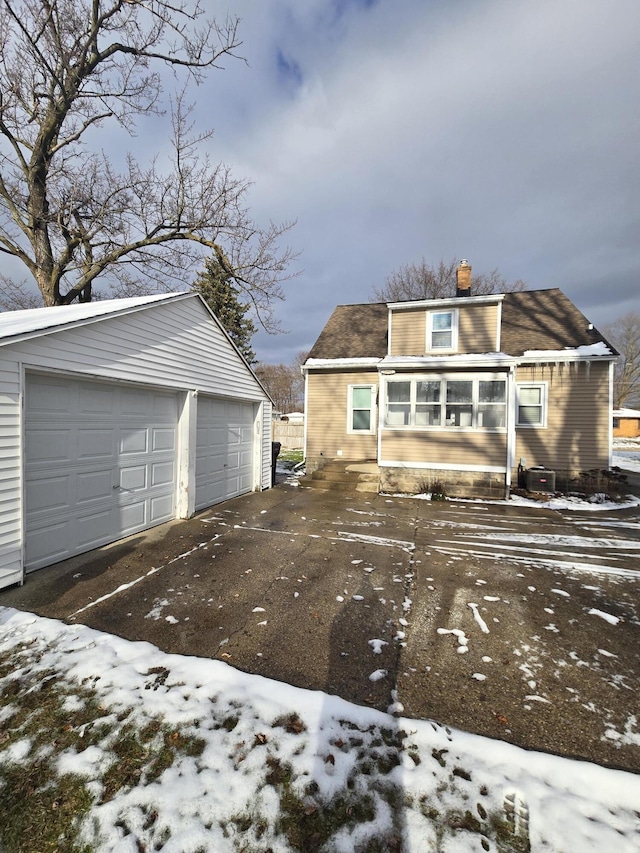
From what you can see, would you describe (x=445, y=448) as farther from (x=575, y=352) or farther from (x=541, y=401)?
→ (x=575, y=352)

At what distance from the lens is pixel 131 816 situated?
1783 millimetres

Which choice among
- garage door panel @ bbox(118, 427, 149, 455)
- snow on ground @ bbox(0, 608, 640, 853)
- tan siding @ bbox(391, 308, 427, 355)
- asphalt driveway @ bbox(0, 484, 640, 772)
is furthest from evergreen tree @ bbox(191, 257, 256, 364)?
snow on ground @ bbox(0, 608, 640, 853)

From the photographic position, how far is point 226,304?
2484 centimetres

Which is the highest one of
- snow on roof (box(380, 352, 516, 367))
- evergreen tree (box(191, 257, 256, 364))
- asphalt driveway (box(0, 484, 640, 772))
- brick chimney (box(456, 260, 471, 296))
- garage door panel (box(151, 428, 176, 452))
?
evergreen tree (box(191, 257, 256, 364))

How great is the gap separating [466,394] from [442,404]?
629 mm

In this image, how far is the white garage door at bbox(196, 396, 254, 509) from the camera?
7.44 meters

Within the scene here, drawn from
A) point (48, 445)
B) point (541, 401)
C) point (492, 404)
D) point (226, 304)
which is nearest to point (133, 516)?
point (48, 445)

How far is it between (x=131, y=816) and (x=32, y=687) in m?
1.40

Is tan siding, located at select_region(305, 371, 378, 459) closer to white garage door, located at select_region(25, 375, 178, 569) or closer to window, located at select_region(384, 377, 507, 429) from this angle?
window, located at select_region(384, 377, 507, 429)

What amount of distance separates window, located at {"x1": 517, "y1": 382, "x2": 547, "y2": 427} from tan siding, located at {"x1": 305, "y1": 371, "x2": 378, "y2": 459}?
440 centimetres

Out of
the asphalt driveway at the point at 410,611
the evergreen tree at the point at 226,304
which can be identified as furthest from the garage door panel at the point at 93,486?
the evergreen tree at the point at 226,304

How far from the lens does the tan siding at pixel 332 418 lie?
1188cm

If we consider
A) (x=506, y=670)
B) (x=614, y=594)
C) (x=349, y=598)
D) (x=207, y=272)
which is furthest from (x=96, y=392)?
(x=207, y=272)

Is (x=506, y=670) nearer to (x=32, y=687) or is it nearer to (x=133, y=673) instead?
(x=133, y=673)
